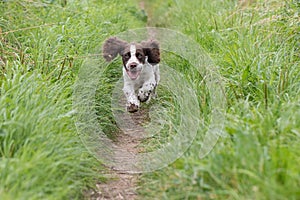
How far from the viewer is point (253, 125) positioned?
3314mm

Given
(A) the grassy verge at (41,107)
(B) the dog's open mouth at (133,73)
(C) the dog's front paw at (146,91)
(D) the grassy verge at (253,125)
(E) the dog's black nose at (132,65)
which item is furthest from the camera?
(C) the dog's front paw at (146,91)

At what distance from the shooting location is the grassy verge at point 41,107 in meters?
3.12

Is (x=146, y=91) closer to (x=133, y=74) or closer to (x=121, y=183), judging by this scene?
(x=133, y=74)

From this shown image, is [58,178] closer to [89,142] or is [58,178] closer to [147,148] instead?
[89,142]

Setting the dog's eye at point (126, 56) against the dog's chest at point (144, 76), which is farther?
the dog's chest at point (144, 76)

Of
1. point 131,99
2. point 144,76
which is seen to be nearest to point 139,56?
point 144,76

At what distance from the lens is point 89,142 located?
404 centimetres

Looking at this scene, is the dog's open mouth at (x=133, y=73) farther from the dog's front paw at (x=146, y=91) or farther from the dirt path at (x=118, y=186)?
the dirt path at (x=118, y=186)

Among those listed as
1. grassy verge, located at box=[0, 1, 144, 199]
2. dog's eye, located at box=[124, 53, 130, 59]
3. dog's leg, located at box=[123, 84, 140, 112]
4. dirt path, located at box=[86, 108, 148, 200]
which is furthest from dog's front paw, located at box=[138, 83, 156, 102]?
dirt path, located at box=[86, 108, 148, 200]

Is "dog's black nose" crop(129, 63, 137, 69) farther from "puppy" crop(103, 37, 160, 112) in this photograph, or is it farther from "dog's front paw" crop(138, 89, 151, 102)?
"dog's front paw" crop(138, 89, 151, 102)

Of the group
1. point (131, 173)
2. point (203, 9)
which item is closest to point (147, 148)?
point (131, 173)

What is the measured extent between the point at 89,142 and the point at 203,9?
4493 millimetres

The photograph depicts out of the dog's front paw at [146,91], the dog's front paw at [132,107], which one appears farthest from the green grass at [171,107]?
the dog's front paw at [132,107]

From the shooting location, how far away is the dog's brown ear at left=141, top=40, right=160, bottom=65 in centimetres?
558
